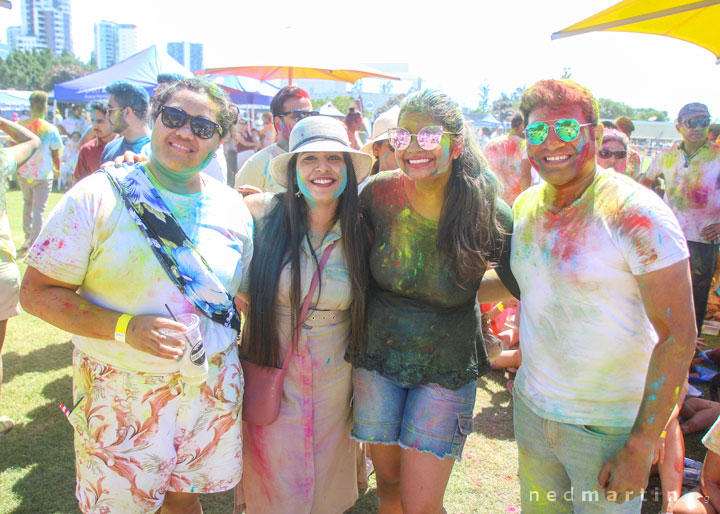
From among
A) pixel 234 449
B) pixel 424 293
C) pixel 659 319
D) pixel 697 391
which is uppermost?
pixel 659 319

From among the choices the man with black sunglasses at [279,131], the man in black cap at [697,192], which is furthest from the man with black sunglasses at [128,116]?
the man in black cap at [697,192]

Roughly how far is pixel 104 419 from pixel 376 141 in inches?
116

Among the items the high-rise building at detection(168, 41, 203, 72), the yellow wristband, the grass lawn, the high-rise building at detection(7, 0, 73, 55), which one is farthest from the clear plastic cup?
the high-rise building at detection(7, 0, 73, 55)

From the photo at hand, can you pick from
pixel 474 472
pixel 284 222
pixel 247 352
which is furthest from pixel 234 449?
pixel 474 472

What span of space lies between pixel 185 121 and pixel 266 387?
46.7 inches

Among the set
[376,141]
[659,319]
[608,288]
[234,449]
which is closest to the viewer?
[659,319]

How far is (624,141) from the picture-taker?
12.0 ft

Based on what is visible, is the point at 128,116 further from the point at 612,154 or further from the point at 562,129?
the point at 612,154

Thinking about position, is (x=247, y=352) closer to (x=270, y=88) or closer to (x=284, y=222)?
(x=284, y=222)

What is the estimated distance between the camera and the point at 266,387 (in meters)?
2.27

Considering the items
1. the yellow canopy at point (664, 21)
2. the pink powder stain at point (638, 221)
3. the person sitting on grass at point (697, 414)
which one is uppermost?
the yellow canopy at point (664, 21)

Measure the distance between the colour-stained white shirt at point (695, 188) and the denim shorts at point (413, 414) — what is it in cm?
399

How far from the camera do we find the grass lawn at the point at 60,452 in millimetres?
2994

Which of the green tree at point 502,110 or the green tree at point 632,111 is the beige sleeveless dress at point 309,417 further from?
the green tree at point 632,111
